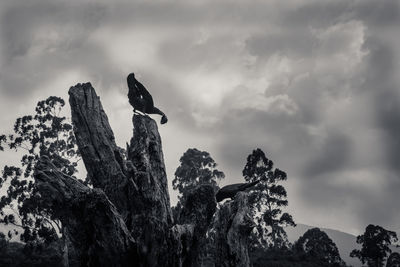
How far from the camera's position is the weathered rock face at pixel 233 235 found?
5.73 metres

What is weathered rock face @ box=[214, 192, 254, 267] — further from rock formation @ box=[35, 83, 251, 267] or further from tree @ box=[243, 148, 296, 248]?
tree @ box=[243, 148, 296, 248]

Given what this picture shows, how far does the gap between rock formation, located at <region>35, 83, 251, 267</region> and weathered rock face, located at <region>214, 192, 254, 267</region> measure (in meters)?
0.02

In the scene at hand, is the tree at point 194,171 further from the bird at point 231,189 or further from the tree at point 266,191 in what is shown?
the bird at point 231,189

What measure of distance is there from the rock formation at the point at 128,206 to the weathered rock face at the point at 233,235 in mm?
→ 16

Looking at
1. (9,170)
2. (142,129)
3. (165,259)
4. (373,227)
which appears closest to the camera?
(165,259)

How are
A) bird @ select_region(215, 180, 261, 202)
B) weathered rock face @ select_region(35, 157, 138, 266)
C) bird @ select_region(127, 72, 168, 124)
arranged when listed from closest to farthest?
weathered rock face @ select_region(35, 157, 138, 266), bird @ select_region(215, 180, 261, 202), bird @ select_region(127, 72, 168, 124)

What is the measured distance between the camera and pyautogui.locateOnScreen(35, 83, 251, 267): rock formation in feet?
15.6

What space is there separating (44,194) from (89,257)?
114cm

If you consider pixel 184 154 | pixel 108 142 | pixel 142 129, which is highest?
pixel 184 154

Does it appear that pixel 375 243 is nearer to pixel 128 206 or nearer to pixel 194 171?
pixel 194 171

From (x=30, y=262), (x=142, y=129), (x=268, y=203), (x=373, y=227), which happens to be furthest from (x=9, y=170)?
(x=373, y=227)

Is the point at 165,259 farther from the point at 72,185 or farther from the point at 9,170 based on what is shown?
the point at 9,170

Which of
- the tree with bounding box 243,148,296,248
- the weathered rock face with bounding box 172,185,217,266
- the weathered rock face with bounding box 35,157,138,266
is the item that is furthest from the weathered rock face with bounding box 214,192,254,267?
the tree with bounding box 243,148,296,248

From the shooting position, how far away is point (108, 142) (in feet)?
20.9
